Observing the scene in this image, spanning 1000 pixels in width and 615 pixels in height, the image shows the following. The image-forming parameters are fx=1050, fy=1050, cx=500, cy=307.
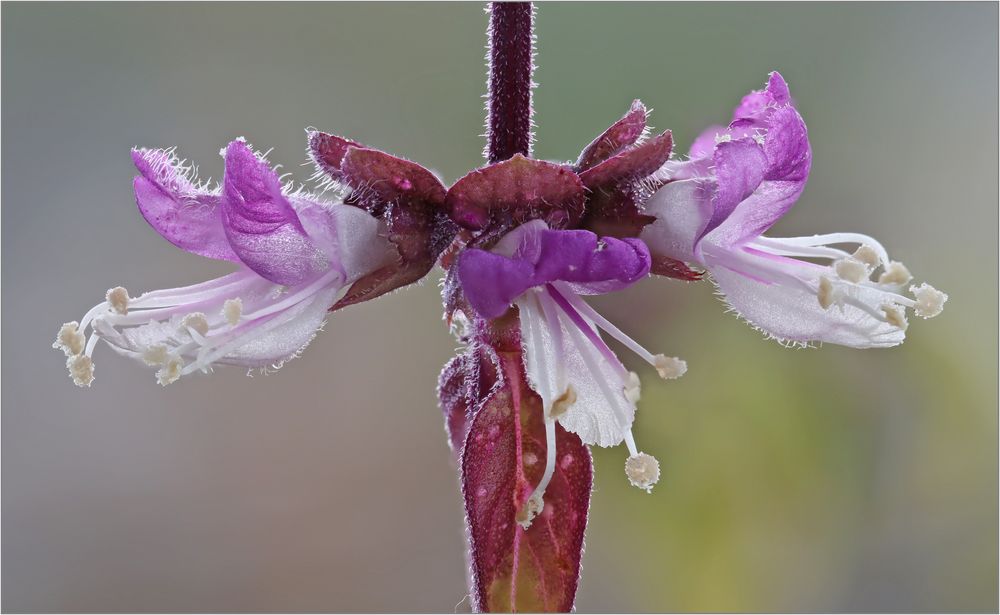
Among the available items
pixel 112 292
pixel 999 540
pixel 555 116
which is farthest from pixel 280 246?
pixel 999 540

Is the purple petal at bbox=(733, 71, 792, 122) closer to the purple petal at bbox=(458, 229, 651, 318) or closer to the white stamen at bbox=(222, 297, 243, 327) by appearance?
the purple petal at bbox=(458, 229, 651, 318)

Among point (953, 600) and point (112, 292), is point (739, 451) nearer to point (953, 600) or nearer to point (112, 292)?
point (953, 600)

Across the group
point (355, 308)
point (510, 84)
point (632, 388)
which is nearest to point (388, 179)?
point (510, 84)

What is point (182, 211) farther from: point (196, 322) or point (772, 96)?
point (772, 96)

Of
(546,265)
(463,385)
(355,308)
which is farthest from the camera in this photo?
(355,308)

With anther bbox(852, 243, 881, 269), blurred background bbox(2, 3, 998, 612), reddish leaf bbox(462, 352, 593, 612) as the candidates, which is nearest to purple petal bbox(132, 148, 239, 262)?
reddish leaf bbox(462, 352, 593, 612)

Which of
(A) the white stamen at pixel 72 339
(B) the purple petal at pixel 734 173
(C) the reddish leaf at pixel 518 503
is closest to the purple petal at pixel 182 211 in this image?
(A) the white stamen at pixel 72 339
